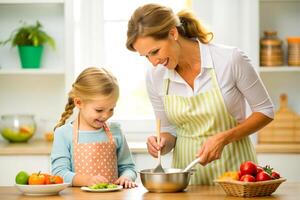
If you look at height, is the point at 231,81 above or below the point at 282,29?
below

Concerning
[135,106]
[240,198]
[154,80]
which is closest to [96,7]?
[135,106]

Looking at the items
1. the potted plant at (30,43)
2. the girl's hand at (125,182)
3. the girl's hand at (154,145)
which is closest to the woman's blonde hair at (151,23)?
the girl's hand at (154,145)

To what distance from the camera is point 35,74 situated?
490 cm

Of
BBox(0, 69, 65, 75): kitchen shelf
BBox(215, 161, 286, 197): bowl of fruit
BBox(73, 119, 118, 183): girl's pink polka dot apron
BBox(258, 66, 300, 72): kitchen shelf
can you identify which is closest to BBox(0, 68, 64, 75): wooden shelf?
BBox(0, 69, 65, 75): kitchen shelf

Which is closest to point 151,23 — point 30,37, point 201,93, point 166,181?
point 201,93

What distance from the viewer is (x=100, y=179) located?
2961mm

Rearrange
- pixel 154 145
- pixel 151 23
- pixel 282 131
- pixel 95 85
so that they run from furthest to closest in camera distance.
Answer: pixel 282 131 → pixel 95 85 → pixel 154 145 → pixel 151 23

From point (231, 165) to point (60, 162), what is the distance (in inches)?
30.2

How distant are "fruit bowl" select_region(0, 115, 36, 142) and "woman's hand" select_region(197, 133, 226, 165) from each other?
2.01 metres

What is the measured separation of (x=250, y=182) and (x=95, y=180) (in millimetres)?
680

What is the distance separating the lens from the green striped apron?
3125 millimetres

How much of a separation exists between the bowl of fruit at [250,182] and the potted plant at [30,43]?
7.57ft

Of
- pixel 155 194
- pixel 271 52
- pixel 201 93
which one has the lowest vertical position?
pixel 155 194

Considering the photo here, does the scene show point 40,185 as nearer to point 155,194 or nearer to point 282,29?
point 155,194
